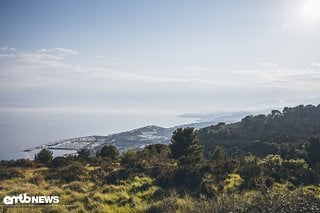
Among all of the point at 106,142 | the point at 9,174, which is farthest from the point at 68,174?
the point at 106,142

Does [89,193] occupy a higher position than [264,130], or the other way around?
[89,193]

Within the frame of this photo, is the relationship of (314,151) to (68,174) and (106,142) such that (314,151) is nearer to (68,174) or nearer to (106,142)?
(68,174)

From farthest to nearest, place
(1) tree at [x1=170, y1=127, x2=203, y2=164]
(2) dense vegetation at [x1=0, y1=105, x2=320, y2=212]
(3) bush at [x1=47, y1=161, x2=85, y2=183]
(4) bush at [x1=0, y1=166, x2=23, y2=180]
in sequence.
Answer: (1) tree at [x1=170, y1=127, x2=203, y2=164], (4) bush at [x1=0, y1=166, x2=23, y2=180], (3) bush at [x1=47, y1=161, x2=85, y2=183], (2) dense vegetation at [x1=0, y1=105, x2=320, y2=212]

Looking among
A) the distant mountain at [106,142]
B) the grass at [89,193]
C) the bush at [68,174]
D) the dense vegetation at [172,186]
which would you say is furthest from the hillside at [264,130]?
the grass at [89,193]

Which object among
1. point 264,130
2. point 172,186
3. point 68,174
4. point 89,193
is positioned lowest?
point 264,130

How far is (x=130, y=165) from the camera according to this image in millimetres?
18422

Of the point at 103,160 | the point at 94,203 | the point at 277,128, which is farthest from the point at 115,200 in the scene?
the point at 277,128

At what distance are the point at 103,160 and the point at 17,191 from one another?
9582mm

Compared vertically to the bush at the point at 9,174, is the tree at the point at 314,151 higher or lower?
lower

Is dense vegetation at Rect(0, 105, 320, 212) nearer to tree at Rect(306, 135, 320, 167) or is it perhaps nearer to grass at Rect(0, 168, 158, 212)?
grass at Rect(0, 168, 158, 212)

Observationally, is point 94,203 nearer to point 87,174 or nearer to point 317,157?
point 87,174

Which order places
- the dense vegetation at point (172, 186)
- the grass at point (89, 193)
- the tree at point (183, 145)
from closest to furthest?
the dense vegetation at point (172, 186), the grass at point (89, 193), the tree at point (183, 145)

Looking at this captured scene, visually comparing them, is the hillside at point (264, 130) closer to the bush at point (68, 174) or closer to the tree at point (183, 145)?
the tree at point (183, 145)

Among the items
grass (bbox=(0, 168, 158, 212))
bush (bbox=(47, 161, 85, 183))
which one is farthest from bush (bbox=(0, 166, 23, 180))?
bush (bbox=(47, 161, 85, 183))
